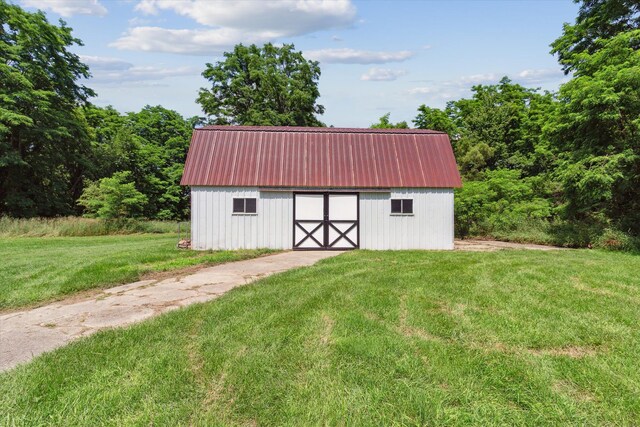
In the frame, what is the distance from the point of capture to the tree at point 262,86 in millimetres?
31125

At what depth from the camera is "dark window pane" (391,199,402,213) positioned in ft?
44.7

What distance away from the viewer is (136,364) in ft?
11.8

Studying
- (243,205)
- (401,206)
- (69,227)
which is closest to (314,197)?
(243,205)

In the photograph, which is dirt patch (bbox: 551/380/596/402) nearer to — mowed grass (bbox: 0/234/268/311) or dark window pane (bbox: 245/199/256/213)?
mowed grass (bbox: 0/234/268/311)

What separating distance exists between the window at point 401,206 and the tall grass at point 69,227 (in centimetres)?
1329

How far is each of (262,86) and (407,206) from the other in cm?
2185

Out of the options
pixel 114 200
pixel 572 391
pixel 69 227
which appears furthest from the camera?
pixel 114 200

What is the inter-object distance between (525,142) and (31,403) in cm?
3001

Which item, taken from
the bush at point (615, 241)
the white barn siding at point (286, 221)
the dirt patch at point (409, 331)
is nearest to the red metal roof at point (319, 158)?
the white barn siding at point (286, 221)

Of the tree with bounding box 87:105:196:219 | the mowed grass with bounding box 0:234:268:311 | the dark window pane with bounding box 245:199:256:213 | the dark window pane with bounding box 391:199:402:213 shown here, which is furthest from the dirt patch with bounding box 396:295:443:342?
the tree with bounding box 87:105:196:219

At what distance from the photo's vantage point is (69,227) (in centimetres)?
1845

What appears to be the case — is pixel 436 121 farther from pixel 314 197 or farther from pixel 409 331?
pixel 409 331

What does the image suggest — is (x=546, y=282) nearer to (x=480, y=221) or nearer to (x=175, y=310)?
(x=175, y=310)

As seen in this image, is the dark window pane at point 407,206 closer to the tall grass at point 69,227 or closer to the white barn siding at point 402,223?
the white barn siding at point 402,223
